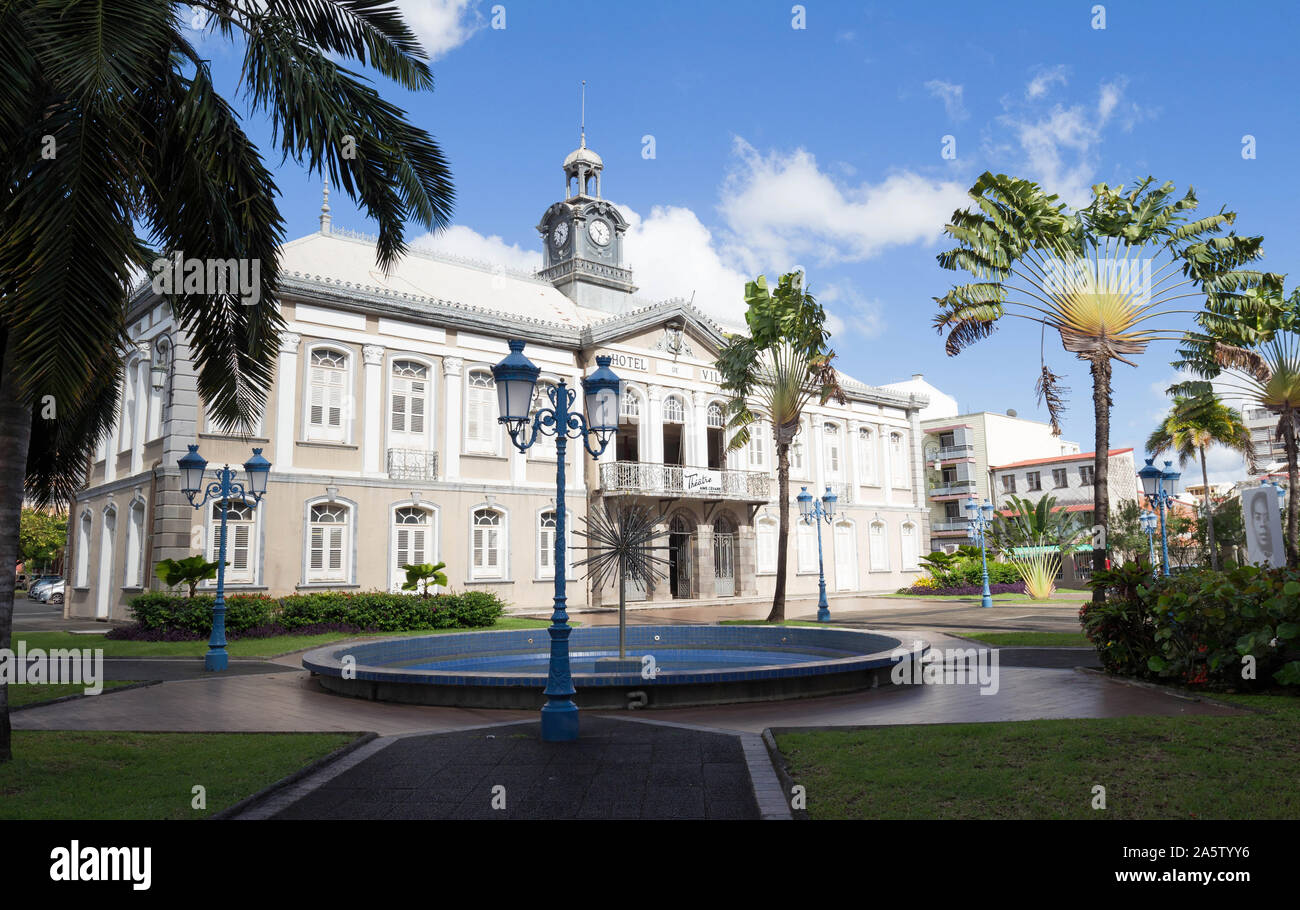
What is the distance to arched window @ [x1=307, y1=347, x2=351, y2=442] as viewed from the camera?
23312mm

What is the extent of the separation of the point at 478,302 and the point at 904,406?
20674 mm

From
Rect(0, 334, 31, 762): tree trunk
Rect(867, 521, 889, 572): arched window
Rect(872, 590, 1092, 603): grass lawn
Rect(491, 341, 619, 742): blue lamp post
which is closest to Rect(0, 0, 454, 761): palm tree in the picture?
Rect(0, 334, 31, 762): tree trunk

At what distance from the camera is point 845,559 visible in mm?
36844

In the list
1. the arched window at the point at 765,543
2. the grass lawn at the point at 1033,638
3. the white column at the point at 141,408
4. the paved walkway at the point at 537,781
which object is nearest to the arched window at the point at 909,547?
the arched window at the point at 765,543

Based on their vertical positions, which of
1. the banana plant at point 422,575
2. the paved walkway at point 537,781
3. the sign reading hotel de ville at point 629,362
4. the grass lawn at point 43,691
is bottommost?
the paved walkway at point 537,781

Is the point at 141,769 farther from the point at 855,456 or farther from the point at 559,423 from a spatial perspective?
the point at 855,456

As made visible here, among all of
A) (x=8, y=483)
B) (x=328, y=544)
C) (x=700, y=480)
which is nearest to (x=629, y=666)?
(x=8, y=483)

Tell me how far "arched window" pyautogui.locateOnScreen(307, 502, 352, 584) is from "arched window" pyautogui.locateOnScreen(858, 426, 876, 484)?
22401 mm

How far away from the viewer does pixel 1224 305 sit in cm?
1688

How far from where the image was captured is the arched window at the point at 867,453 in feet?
124

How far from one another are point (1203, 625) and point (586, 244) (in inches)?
1058

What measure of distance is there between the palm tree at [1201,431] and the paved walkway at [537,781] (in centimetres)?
3363

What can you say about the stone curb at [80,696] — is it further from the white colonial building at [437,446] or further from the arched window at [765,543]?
the arched window at [765,543]
